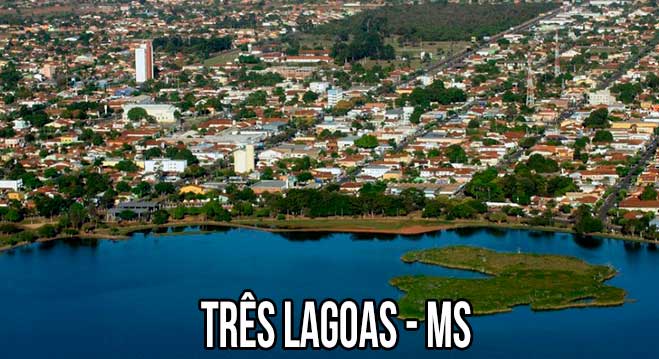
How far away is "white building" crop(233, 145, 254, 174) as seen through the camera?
16.3m

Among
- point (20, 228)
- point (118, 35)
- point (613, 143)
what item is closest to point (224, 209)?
point (20, 228)

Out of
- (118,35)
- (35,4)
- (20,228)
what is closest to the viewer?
(20,228)

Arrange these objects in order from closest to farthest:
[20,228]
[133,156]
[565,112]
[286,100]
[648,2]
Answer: [20,228] → [133,156] → [565,112] → [286,100] → [648,2]

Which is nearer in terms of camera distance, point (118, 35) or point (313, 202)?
point (313, 202)

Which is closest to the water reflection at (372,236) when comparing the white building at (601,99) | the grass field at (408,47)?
the white building at (601,99)

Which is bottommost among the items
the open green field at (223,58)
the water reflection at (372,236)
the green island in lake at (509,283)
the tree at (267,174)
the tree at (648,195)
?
the water reflection at (372,236)

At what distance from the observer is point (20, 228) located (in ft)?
45.6

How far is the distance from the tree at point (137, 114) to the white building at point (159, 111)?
0.11 metres

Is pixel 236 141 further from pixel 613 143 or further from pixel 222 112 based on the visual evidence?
pixel 613 143

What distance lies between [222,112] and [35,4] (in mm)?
18262

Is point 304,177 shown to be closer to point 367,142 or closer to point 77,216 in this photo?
point 367,142

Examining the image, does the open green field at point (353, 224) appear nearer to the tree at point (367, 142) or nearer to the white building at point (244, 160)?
the white building at point (244, 160)

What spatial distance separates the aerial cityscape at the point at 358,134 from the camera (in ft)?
45.0

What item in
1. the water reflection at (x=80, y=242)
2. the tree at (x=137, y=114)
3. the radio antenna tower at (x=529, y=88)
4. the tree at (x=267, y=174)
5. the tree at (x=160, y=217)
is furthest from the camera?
the radio antenna tower at (x=529, y=88)
